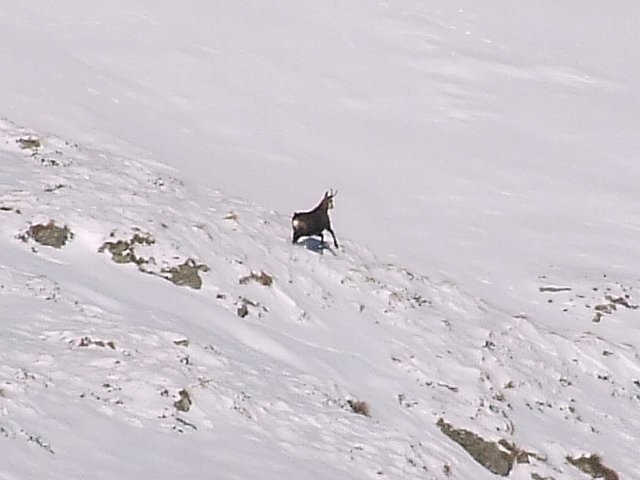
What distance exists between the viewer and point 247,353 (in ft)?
45.7

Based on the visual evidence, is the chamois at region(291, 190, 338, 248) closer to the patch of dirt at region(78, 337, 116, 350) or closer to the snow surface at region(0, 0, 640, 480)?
the snow surface at region(0, 0, 640, 480)

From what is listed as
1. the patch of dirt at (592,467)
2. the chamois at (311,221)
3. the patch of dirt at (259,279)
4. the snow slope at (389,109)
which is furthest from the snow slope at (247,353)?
the snow slope at (389,109)

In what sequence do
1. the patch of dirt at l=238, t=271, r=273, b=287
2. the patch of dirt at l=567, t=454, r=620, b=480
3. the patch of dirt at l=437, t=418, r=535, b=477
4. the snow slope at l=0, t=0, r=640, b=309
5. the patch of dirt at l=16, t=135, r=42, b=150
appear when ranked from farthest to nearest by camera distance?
the snow slope at l=0, t=0, r=640, b=309 < the patch of dirt at l=16, t=135, r=42, b=150 < the patch of dirt at l=238, t=271, r=273, b=287 < the patch of dirt at l=567, t=454, r=620, b=480 < the patch of dirt at l=437, t=418, r=535, b=477

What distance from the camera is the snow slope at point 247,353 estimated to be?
35.8 feet

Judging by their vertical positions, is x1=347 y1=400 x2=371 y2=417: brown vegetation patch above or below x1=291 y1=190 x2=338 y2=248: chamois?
below

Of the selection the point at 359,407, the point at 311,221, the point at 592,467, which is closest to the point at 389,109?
the point at 311,221

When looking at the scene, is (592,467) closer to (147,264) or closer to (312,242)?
(312,242)

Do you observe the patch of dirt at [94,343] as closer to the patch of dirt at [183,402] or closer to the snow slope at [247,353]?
the snow slope at [247,353]

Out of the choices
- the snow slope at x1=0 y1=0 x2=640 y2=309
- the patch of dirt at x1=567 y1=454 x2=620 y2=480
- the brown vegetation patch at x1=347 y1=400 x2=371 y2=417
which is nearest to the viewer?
the brown vegetation patch at x1=347 y1=400 x2=371 y2=417

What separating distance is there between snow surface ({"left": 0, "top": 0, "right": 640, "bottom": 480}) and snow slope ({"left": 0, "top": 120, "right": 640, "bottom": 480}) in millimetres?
43

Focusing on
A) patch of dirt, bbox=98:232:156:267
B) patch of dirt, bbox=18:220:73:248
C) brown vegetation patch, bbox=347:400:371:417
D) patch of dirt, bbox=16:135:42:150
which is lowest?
brown vegetation patch, bbox=347:400:371:417

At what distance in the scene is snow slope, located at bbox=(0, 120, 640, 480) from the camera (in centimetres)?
1091

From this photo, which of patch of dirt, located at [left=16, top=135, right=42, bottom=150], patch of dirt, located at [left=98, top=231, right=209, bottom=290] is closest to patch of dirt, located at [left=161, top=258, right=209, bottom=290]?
patch of dirt, located at [left=98, top=231, right=209, bottom=290]

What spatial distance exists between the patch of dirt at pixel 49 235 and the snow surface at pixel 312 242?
108 millimetres
